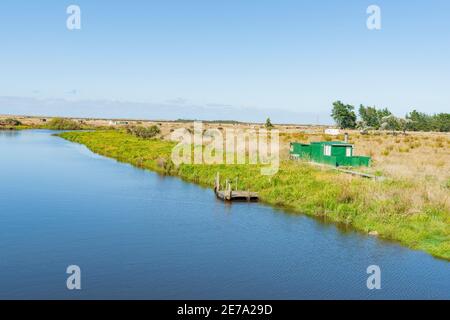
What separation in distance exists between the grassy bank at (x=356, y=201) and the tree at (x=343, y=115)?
107656 millimetres

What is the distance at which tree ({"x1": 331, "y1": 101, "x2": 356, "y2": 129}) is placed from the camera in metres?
143

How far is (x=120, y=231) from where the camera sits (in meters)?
23.2

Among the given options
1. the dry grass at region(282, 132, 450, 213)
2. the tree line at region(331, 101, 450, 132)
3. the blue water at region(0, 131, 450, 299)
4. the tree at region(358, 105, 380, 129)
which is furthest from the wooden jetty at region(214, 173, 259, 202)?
the tree at region(358, 105, 380, 129)

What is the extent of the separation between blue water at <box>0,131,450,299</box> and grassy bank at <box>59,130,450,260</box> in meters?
1.23

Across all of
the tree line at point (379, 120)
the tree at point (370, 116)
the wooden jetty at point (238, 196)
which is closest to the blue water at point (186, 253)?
the wooden jetty at point (238, 196)

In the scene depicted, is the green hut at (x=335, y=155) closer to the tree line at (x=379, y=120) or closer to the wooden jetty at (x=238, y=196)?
the wooden jetty at (x=238, y=196)

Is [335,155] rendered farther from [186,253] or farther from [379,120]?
[379,120]

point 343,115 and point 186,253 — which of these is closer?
point 186,253

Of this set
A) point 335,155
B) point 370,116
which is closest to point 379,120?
point 370,116

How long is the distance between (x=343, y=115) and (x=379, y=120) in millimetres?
13154

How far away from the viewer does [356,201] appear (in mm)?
26734
